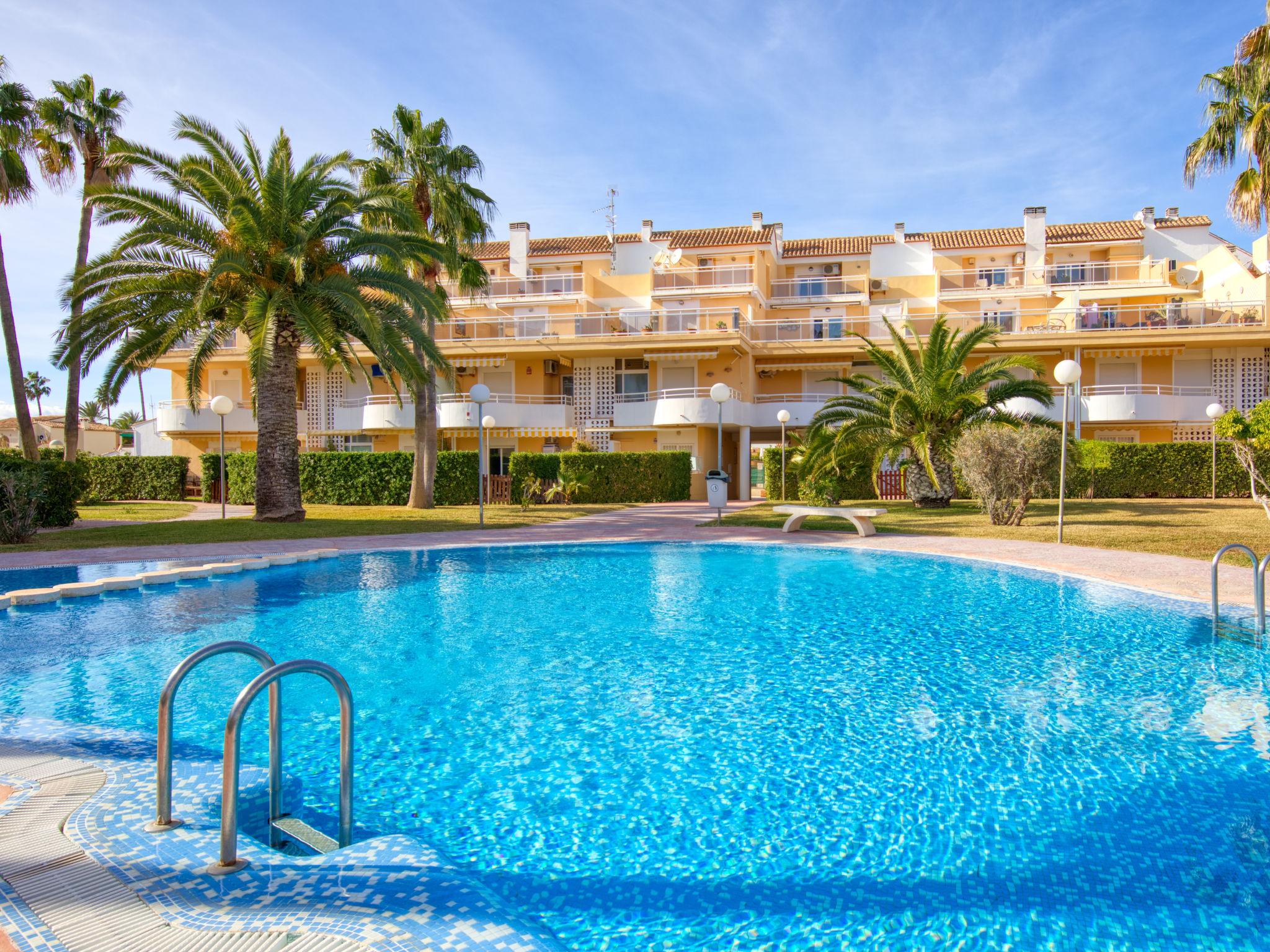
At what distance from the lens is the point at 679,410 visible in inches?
1238

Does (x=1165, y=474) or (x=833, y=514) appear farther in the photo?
(x=1165, y=474)

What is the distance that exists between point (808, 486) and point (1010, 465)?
23.2ft

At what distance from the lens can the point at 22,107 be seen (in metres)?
24.5

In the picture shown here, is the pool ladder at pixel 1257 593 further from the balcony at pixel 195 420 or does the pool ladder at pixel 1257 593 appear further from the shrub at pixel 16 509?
the balcony at pixel 195 420

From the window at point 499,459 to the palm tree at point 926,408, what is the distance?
51.8 feet

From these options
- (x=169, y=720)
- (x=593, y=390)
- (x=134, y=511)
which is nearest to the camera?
(x=169, y=720)

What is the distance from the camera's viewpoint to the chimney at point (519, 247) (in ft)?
142

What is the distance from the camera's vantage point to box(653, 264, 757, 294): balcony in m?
38.2

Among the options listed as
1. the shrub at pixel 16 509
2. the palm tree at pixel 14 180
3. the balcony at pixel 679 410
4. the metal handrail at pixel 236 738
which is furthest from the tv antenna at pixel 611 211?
the metal handrail at pixel 236 738

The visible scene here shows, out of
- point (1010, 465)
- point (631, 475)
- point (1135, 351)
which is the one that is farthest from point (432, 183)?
point (1135, 351)

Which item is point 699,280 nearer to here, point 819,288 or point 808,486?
point 819,288

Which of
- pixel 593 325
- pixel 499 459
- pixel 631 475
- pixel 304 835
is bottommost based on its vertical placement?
pixel 304 835

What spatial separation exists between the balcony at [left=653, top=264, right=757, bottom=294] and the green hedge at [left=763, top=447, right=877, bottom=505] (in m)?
11.3


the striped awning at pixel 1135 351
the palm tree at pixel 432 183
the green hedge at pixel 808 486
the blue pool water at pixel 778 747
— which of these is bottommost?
the blue pool water at pixel 778 747
